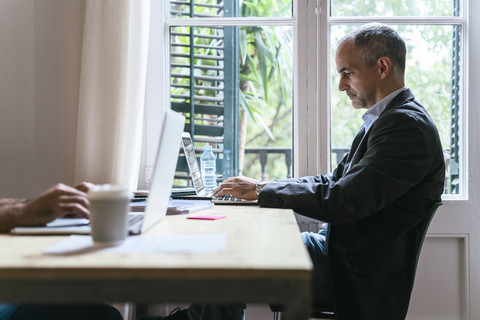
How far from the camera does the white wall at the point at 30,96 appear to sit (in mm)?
2479

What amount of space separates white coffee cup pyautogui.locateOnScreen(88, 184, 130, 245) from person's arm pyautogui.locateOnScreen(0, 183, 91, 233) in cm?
21

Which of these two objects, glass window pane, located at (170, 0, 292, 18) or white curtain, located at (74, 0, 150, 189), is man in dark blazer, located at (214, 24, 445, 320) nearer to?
white curtain, located at (74, 0, 150, 189)

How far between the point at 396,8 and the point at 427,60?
30cm

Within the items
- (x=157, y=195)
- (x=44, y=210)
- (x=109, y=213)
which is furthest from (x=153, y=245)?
(x=44, y=210)

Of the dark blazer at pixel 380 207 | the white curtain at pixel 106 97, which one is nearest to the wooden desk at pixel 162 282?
the dark blazer at pixel 380 207

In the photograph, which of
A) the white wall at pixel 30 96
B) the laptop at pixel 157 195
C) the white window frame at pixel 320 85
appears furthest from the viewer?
the white window frame at pixel 320 85

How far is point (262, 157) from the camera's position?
272cm

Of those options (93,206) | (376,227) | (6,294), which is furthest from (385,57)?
(6,294)

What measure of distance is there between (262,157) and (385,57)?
90cm

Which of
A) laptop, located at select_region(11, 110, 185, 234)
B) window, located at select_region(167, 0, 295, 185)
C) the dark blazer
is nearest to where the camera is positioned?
laptop, located at select_region(11, 110, 185, 234)

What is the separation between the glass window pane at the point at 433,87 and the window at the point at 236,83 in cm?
26

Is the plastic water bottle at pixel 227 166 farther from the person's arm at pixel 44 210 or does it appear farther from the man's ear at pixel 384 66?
the person's arm at pixel 44 210

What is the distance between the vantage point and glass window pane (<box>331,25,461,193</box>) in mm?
2646

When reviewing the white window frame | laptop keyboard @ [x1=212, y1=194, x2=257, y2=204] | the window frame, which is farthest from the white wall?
the white window frame
